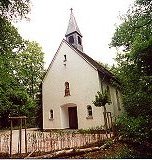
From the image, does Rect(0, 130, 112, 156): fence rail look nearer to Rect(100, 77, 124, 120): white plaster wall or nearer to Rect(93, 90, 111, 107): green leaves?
Rect(93, 90, 111, 107): green leaves

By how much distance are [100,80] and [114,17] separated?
1.89 meters

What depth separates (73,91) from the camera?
19.8ft

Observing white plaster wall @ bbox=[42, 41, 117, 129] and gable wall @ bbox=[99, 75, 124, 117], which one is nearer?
white plaster wall @ bbox=[42, 41, 117, 129]

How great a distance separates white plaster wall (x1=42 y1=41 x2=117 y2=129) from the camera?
19.6 feet

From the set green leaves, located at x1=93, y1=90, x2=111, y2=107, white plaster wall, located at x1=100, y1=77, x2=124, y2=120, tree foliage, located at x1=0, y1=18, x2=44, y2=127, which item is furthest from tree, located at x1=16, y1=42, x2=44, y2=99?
white plaster wall, located at x1=100, y1=77, x2=124, y2=120

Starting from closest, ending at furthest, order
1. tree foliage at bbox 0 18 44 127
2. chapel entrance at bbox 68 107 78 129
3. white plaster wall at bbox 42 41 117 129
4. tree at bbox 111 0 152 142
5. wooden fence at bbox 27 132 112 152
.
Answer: tree foliage at bbox 0 18 44 127 < tree at bbox 111 0 152 142 < wooden fence at bbox 27 132 112 152 < white plaster wall at bbox 42 41 117 129 < chapel entrance at bbox 68 107 78 129

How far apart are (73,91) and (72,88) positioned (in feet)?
0.42

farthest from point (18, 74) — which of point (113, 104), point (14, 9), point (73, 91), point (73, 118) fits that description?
point (113, 104)

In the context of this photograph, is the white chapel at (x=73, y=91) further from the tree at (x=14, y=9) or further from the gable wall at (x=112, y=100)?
the tree at (x=14, y=9)

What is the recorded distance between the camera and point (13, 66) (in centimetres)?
488

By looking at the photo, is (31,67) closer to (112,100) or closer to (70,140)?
(70,140)

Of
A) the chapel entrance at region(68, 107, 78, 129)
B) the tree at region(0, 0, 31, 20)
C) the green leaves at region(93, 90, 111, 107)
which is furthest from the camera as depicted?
the chapel entrance at region(68, 107, 78, 129)

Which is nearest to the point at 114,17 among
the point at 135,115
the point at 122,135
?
the point at 135,115

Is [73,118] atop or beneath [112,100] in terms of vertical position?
beneath
